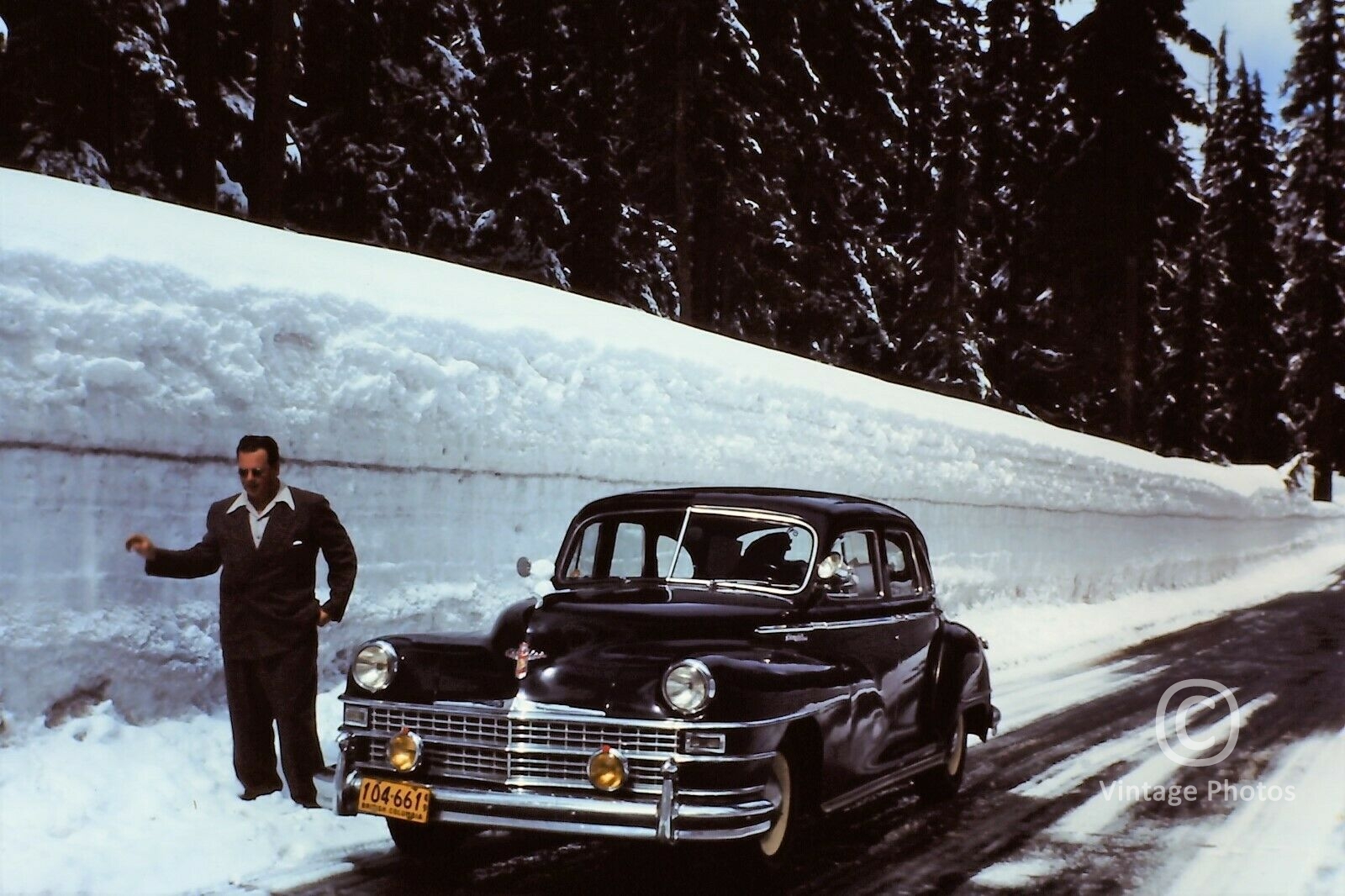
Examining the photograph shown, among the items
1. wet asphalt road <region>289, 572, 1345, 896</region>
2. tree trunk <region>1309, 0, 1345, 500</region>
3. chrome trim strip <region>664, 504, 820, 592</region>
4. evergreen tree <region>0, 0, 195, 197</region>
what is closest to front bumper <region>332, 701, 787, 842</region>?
wet asphalt road <region>289, 572, 1345, 896</region>

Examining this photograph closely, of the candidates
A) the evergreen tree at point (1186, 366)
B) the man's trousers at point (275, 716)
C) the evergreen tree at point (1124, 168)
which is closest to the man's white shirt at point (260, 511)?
the man's trousers at point (275, 716)

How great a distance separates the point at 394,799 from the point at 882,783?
2588mm

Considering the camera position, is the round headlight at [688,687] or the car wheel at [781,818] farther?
the car wheel at [781,818]

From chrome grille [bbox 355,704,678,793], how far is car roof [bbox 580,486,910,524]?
2020mm

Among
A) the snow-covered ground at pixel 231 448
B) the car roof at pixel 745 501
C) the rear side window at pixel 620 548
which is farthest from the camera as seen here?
the rear side window at pixel 620 548

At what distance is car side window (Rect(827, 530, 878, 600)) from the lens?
7266mm

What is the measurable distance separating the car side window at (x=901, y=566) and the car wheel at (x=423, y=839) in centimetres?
290

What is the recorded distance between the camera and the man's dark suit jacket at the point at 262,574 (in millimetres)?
6836

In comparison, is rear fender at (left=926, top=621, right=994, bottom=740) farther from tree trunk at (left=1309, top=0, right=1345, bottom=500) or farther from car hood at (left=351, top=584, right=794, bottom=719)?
tree trunk at (left=1309, top=0, right=1345, bottom=500)

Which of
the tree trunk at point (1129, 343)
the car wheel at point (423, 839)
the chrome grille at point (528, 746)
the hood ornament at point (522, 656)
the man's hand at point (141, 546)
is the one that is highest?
the tree trunk at point (1129, 343)

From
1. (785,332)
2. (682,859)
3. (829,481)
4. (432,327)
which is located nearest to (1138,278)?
(785,332)

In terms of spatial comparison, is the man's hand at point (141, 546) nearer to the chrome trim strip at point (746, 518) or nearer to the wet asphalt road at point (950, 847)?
the wet asphalt road at point (950, 847)

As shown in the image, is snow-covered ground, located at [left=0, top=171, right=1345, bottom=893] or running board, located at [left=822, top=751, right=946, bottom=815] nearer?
running board, located at [left=822, top=751, right=946, bottom=815]

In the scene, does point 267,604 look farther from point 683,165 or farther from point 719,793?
point 683,165
